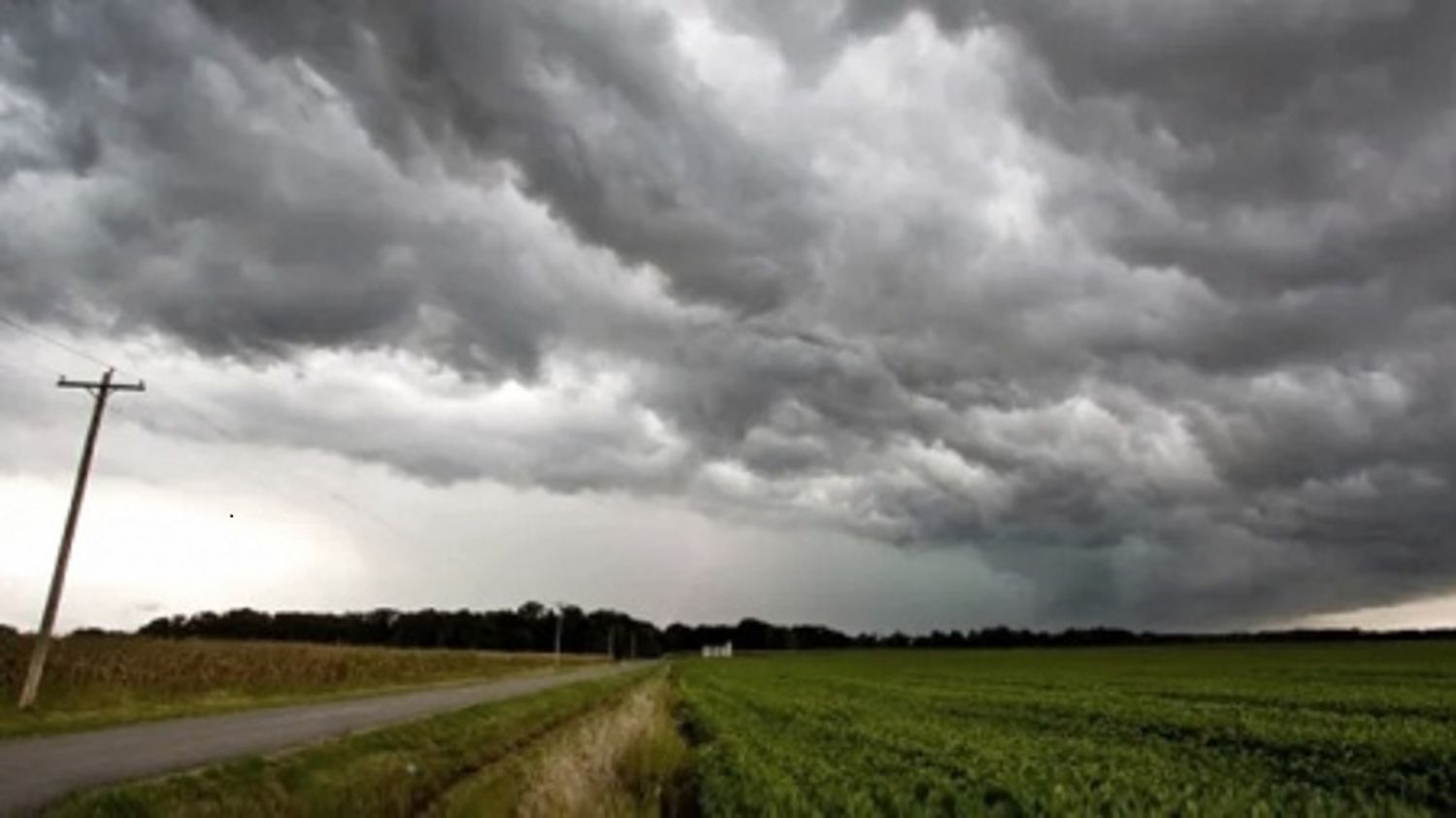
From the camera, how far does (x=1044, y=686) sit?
48.0m

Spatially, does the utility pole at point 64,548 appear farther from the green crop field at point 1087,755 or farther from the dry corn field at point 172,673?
the green crop field at point 1087,755

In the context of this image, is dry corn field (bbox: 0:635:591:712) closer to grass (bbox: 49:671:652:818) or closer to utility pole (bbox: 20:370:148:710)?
utility pole (bbox: 20:370:148:710)

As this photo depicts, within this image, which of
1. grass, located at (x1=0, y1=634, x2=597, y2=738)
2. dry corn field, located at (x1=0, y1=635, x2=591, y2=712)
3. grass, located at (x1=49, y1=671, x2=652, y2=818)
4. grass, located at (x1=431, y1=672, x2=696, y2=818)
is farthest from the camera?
dry corn field, located at (x1=0, y1=635, x2=591, y2=712)

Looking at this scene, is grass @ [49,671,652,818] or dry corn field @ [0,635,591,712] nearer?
grass @ [49,671,652,818]

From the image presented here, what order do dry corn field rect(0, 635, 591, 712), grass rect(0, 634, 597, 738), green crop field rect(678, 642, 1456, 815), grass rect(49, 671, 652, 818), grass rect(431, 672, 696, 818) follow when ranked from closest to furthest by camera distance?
1. green crop field rect(678, 642, 1456, 815)
2. grass rect(431, 672, 696, 818)
3. grass rect(49, 671, 652, 818)
4. grass rect(0, 634, 597, 738)
5. dry corn field rect(0, 635, 591, 712)

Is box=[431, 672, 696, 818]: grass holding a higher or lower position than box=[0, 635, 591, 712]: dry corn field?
lower

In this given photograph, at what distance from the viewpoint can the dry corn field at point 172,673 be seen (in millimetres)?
35312

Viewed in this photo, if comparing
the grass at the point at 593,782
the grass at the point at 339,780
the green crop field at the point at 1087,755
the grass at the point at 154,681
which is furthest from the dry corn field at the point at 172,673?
the grass at the point at 593,782

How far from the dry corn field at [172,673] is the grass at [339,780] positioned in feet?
45.3

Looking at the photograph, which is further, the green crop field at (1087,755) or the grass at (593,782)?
the grass at (593,782)

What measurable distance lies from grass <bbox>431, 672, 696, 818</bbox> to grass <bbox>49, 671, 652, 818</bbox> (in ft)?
2.68

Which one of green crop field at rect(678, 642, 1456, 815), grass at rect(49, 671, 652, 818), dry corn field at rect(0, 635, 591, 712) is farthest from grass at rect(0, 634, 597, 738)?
green crop field at rect(678, 642, 1456, 815)

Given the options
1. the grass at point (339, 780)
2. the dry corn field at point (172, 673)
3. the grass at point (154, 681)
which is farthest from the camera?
the dry corn field at point (172, 673)

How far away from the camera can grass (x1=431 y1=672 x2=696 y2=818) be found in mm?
12133
